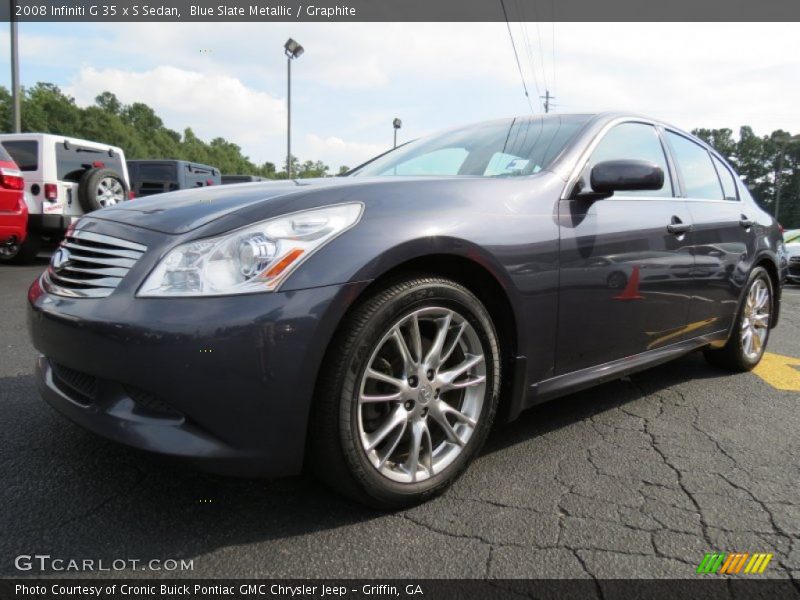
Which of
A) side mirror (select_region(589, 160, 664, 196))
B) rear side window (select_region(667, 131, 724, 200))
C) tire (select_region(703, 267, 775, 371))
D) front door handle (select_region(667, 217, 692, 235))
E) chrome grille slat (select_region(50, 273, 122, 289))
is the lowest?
tire (select_region(703, 267, 775, 371))

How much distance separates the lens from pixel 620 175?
2.39 metres

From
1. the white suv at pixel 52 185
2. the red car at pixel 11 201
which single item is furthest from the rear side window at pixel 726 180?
the white suv at pixel 52 185

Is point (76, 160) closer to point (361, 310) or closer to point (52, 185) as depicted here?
point (52, 185)

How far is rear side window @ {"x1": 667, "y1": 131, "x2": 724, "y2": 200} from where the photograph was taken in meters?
3.38

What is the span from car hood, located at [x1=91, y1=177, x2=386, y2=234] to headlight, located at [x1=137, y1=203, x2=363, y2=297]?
9 cm

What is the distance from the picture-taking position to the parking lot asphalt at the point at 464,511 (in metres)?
1.70

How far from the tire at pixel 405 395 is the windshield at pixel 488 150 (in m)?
0.85

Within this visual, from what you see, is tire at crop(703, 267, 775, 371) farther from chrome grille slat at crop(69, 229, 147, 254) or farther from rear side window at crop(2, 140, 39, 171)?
rear side window at crop(2, 140, 39, 171)

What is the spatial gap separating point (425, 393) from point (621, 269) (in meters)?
1.15

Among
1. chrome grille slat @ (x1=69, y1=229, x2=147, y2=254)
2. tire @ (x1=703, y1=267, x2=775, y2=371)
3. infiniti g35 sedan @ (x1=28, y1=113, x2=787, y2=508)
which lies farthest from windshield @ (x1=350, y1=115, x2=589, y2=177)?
tire @ (x1=703, y1=267, x2=775, y2=371)

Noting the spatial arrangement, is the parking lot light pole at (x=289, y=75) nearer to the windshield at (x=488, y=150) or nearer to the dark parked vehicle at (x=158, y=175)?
the dark parked vehicle at (x=158, y=175)

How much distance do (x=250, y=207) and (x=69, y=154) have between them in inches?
332

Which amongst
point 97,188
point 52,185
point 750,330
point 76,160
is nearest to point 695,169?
point 750,330
